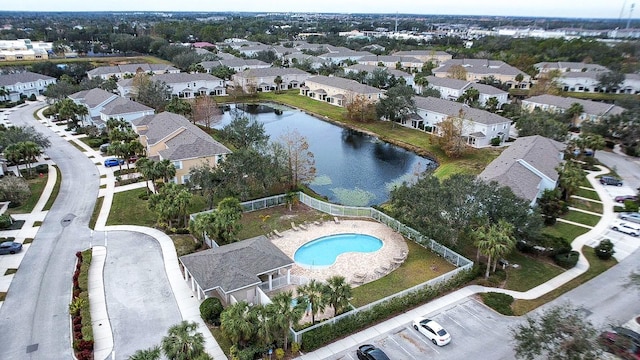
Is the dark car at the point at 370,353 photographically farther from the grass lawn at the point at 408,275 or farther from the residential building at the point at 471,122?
the residential building at the point at 471,122

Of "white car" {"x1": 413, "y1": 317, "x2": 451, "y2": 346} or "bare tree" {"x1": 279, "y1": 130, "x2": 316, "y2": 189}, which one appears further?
"bare tree" {"x1": 279, "y1": 130, "x2": 316, "y2": 189}

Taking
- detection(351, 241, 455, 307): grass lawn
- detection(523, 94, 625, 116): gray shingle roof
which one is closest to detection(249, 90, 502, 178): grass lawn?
detection(351, 241, 455, 307): grass lawn

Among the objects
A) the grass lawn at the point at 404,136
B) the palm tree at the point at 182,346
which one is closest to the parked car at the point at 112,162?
the palm tree at the point at 182,346

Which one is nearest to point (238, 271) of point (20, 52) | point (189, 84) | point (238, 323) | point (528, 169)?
point (238, 323)

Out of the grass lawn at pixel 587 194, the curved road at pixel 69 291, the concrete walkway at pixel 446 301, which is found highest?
the grass lawn at pixel 587 194

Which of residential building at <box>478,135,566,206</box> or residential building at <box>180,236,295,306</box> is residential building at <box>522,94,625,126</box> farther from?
residential building at <box>180,236,295,306</box>

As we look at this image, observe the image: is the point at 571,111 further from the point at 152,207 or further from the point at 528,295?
the point at 152,207
